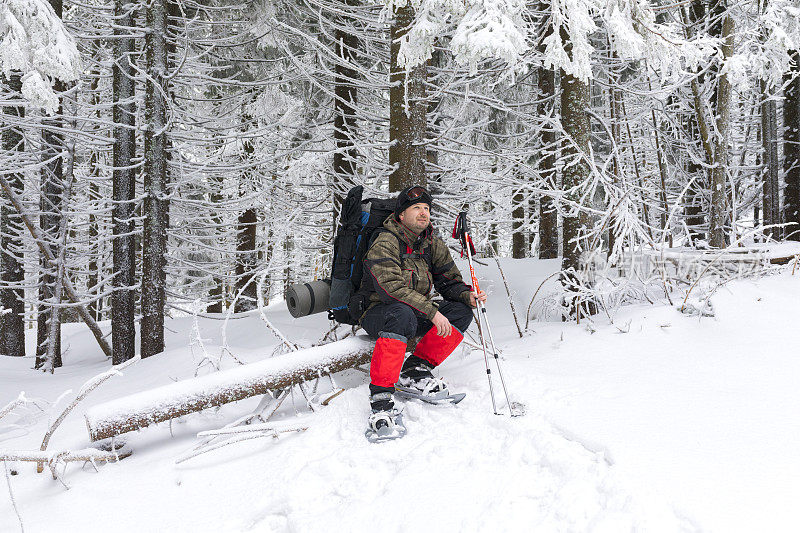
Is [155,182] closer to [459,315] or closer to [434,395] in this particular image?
[459,315]

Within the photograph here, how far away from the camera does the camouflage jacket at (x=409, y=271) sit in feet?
12.2

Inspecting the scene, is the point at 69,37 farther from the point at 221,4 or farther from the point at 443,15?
the point at 443,15

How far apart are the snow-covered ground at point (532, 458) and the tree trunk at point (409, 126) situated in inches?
97.0

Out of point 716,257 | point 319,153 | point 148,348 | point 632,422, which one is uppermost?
point 319,153

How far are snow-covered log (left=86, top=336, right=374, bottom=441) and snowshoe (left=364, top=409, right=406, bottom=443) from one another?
0.73m

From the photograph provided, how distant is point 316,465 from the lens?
299cm

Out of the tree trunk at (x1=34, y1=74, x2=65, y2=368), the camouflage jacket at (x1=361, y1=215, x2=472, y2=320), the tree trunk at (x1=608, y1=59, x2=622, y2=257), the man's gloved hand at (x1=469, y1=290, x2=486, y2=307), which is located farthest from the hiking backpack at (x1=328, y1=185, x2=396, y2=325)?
the tree trunk at (x1=34, y1=74, x2=65, y2=368)

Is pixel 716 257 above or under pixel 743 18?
under

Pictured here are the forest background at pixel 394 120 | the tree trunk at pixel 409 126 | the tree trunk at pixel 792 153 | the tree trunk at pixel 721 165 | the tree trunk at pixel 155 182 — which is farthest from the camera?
the tree trunk at pixel 792 153

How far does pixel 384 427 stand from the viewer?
3.29 metres

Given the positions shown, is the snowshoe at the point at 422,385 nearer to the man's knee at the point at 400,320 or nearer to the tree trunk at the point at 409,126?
the man's knee at the point at 400,320

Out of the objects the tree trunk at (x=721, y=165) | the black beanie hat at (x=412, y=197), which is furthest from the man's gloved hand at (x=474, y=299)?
the tree trunk at (x=721, y=165)

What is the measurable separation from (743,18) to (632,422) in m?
9.69

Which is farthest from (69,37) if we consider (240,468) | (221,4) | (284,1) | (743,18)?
(743,18)
